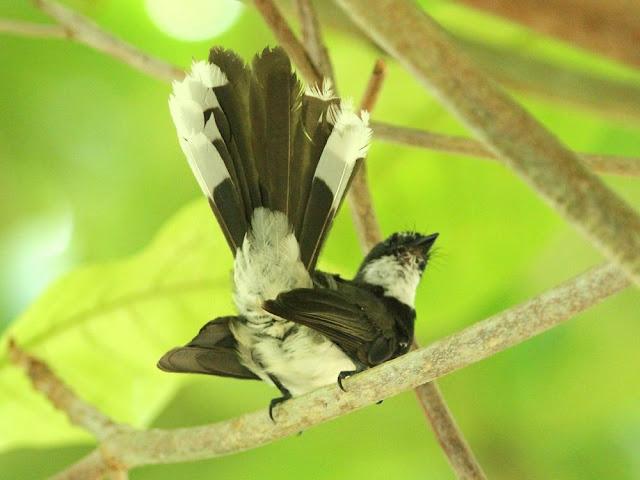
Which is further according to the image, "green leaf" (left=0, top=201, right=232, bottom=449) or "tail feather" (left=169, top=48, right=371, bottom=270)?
"green leaf" (left=0, top=201, right=232, bottom=449)

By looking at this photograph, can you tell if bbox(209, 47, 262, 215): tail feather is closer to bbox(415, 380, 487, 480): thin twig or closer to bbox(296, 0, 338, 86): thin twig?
bbox(296, 0, 338, 86): thin twig

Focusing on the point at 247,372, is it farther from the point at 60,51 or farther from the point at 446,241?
the point at 60,51

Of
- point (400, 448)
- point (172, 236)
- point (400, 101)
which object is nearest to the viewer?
point (172, 236)

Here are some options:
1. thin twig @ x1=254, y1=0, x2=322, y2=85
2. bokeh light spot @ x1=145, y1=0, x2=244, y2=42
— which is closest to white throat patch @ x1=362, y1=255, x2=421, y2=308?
thin twig @ x1=254, y1=0, x2=322, y2=85

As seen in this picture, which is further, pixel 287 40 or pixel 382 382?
pixel 287 40

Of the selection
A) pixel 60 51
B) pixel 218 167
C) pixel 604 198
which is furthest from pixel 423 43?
pixel 60 51

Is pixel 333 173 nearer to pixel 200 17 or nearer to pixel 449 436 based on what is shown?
pixel 449 436

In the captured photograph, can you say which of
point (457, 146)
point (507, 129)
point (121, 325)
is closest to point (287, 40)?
point (457, 146)
